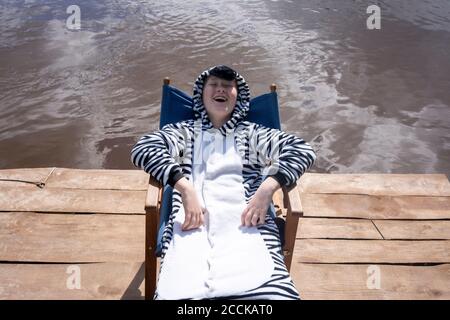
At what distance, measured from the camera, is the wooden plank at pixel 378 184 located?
3.10 m

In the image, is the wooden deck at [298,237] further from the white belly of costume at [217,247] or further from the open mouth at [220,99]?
the open mouth at [220,99]

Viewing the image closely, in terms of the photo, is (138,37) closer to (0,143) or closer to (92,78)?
(92,78)

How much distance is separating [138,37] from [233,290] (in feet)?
22.8

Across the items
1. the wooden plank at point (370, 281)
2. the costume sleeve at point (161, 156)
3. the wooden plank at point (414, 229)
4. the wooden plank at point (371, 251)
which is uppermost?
the costume sleeve at point (161, 156)

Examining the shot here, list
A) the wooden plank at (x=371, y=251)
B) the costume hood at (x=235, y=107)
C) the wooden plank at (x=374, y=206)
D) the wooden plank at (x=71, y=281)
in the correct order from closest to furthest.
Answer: the wooden plank at (x=71, y=281) < the costume hood at (x=235, y=107) < the wooden plank at (x=371, y=251) < the wooden plank at (x=374, y=206)

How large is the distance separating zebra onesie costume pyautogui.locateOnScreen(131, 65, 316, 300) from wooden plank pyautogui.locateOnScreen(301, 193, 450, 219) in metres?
0.86

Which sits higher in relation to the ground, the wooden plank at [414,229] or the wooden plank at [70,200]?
the wooden plank at [70,200]

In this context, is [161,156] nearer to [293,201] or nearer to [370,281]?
[293,201]

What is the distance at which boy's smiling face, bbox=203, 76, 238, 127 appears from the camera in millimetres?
2248

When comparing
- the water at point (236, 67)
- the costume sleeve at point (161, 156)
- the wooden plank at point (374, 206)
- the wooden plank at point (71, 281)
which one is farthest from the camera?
the water at point (236, 67)

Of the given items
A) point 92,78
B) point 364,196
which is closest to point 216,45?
point 92,78

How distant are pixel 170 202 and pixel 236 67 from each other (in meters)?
4.78

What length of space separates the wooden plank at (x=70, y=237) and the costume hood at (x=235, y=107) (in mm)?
889

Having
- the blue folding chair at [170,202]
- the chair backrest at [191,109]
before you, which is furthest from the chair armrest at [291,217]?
the chair backrest at [191,109]
